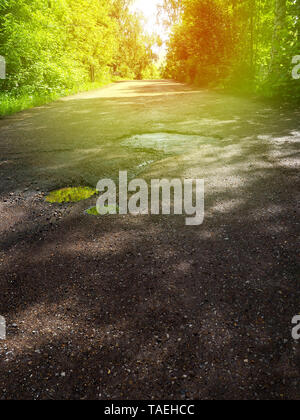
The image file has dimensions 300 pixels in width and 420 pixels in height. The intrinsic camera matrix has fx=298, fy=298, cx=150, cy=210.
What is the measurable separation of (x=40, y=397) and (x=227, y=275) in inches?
57.7

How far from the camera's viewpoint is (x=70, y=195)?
391 centimetres

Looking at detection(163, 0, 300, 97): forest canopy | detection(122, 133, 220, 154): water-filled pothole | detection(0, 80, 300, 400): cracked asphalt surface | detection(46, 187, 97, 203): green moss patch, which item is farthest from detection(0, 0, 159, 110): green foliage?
detection(0, 80, 300, 400): cracked asphalt surface

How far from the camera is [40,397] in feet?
5.10

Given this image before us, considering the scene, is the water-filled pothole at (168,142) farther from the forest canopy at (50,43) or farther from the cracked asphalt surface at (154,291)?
the forest canopy at (50,43)

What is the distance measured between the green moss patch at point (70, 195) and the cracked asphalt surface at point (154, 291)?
158mm

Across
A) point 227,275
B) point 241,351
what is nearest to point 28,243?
point 227,275

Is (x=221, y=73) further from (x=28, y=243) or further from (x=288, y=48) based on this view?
(x=28, y=243)

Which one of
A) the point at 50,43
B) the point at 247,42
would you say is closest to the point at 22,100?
the point at 50,43

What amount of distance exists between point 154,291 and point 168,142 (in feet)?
14.2

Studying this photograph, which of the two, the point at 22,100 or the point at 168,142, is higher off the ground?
the point at 22,100

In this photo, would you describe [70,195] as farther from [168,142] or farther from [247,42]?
[247,42]

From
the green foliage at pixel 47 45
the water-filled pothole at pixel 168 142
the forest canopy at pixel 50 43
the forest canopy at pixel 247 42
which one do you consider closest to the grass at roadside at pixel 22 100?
the green foliage at pixel 47 45

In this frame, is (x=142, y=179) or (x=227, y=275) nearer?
(x=227, y=275)

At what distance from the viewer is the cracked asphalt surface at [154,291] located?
1.61 m
